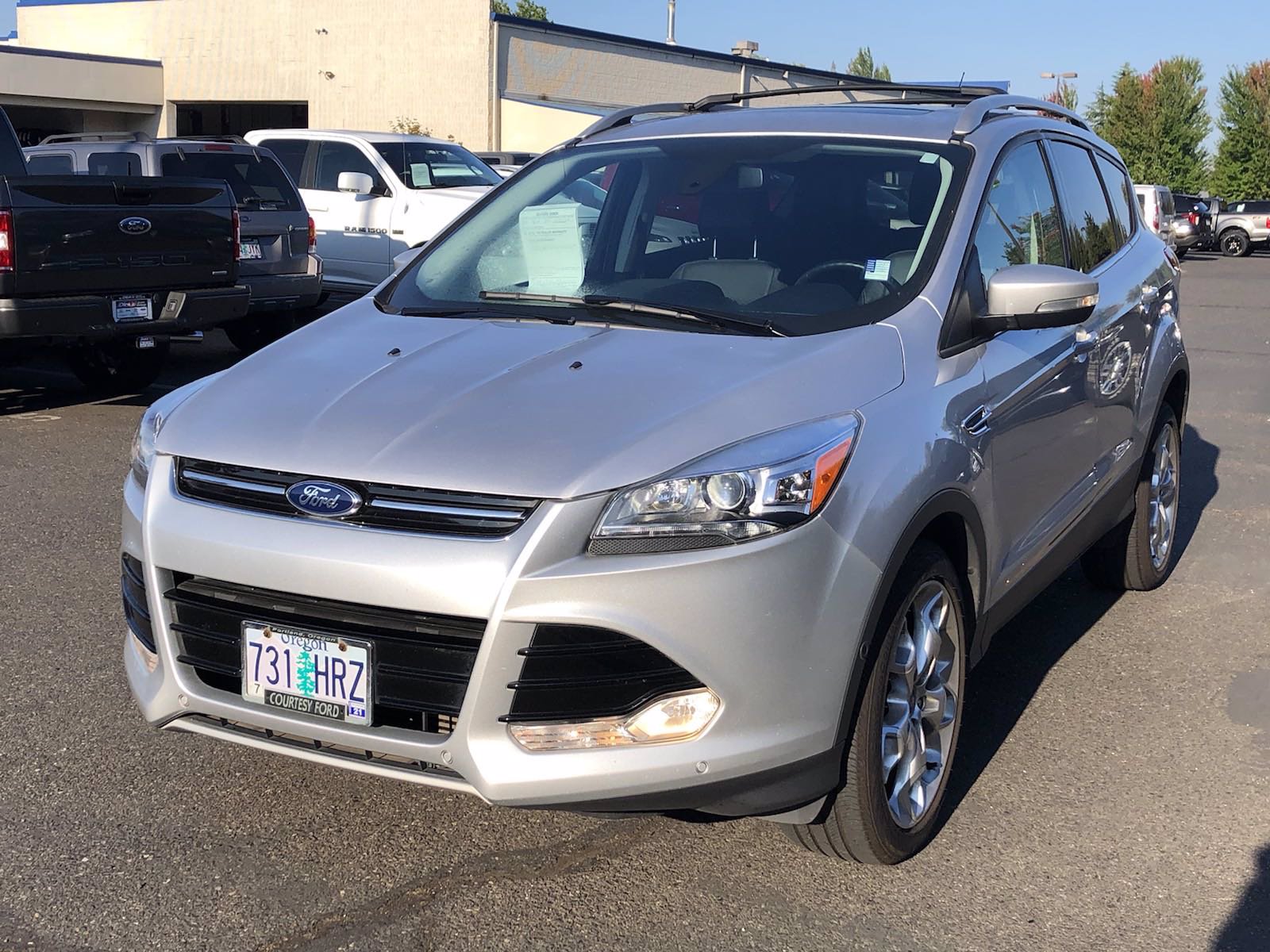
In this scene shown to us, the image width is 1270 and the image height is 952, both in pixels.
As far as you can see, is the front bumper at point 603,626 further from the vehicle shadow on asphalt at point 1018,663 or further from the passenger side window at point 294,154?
the passenger side window at point 294,154

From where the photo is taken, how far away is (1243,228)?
38562 mm

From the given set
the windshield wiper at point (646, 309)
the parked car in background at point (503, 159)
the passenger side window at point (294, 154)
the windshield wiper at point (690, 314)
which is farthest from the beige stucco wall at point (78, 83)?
the windshield wiper at point (690, 314)

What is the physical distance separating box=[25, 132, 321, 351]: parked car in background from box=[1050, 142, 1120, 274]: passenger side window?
7593 millimetres

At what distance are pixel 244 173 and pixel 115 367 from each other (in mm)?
2490

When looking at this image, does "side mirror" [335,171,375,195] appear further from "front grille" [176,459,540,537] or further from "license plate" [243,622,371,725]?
"license plate" [243,622,371,725]

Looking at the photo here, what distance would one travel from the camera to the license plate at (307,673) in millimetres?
2904

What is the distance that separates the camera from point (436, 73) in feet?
110

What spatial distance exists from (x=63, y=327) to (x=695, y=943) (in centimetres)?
682

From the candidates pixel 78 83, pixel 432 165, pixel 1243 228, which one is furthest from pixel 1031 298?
pixel 78 83

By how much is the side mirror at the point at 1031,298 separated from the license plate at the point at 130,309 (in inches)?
260

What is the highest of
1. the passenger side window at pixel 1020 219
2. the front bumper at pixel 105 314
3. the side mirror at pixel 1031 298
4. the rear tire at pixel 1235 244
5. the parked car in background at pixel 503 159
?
the passenger side window at pixel 1020 219

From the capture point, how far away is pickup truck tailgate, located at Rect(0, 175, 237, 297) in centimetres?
827

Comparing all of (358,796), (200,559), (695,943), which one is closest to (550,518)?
(200,559)

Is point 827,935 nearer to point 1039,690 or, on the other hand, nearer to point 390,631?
point 390,631
